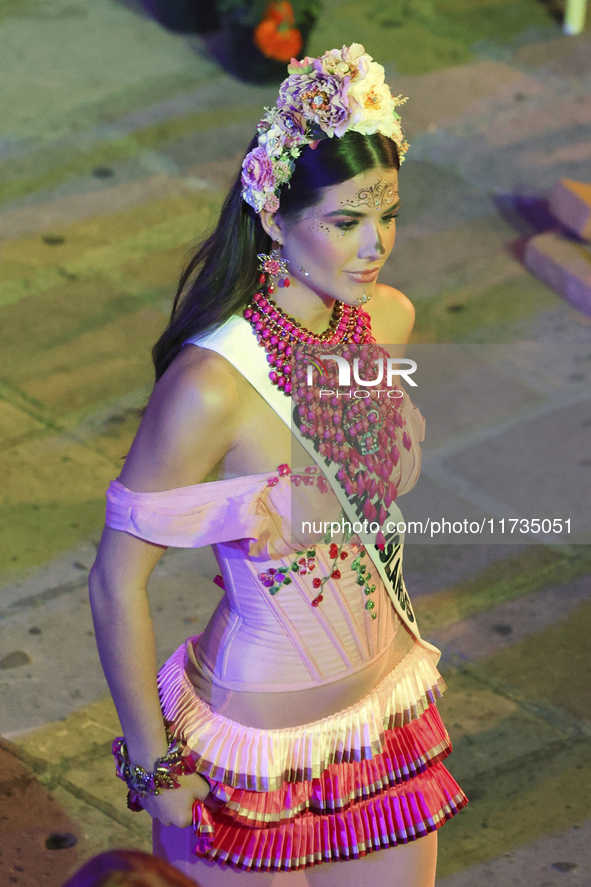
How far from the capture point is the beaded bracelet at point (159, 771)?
2482 millimetres

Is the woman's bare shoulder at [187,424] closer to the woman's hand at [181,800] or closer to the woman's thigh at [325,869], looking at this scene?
the woman's hand at [181,800]

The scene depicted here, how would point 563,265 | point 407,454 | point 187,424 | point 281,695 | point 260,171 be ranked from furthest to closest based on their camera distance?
point 563,265 < point 407,454 < point 281,695 < point 260,171 < point 187,424

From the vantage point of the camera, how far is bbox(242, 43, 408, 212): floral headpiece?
2.43 meters

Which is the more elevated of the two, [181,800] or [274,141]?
[274,141]

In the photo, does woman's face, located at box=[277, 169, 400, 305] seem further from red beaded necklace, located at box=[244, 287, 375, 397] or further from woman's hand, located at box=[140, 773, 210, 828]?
woman's hand, located at box=[140, 773, 210, 828]

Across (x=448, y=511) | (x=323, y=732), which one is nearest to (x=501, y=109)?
(x=448, y=511)

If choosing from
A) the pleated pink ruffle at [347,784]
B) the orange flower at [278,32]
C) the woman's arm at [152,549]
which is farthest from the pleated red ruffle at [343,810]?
the orange flower at [278,32]

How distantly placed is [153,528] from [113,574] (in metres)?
0.12

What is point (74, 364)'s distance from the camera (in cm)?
601

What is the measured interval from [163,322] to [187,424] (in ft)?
13.3

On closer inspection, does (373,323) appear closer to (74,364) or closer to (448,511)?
(448,511)

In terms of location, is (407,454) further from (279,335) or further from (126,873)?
(126,873)

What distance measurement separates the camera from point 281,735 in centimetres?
257

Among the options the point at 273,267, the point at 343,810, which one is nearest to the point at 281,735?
the point at 343,810
